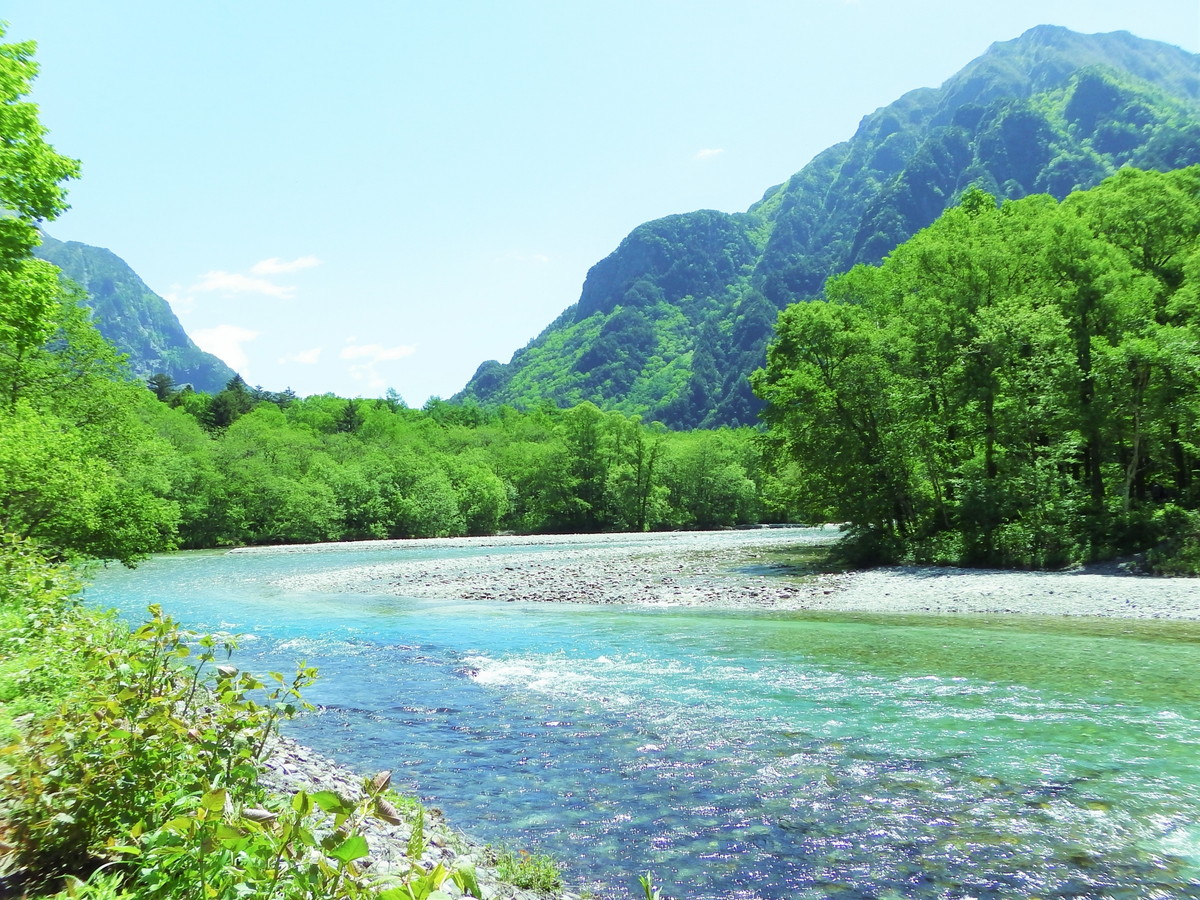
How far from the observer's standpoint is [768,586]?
27.9 m

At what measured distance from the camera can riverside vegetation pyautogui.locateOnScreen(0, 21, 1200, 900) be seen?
3270mm

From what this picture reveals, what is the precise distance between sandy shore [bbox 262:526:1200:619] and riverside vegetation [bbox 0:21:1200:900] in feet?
12.5

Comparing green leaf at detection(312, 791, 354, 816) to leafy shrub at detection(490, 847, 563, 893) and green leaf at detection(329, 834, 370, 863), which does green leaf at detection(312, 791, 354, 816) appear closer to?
green leaf at detection(329, 834, 370, 863)

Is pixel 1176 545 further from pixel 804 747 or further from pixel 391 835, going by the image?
pixel 391 835

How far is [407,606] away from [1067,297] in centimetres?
3021

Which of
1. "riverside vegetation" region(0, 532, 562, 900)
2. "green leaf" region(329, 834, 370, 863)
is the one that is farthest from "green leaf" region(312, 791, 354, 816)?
"green leaf" region(329, 834, 370, 863)

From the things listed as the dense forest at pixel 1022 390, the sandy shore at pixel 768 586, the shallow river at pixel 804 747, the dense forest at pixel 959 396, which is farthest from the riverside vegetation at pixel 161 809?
the dense forest at pixel 1022 390

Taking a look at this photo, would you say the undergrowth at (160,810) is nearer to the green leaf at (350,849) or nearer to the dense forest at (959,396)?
the green leaf at (350,849)

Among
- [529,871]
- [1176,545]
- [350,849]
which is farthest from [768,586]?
[350,849]

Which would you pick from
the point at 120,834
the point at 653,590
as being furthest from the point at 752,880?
the point at 653,590

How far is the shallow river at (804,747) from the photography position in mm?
6656

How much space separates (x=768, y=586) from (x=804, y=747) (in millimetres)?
18474

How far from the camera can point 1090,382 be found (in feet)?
94.1

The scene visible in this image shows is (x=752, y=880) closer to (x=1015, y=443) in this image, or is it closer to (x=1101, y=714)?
(x=1101, y=714)
